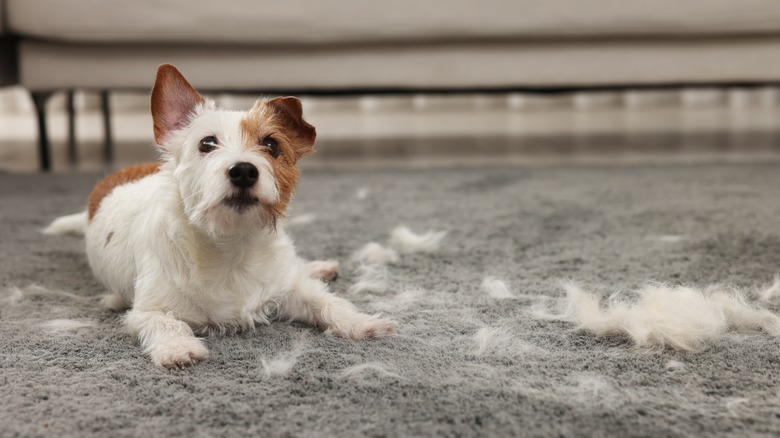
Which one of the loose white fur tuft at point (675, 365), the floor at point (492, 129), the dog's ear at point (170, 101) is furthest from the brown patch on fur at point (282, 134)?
the floor at point (492, 129)

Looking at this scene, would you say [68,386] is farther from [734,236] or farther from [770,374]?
[734,236]

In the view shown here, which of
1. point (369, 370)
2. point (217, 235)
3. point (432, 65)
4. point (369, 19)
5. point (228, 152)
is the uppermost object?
point (369, 19)

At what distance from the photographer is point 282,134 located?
1076 millimetres

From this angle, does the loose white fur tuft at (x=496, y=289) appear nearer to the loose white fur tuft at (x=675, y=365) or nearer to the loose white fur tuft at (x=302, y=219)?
the loose white fur tuft at (x=675, y=365)

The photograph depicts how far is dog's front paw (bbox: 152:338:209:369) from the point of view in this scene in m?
0.94

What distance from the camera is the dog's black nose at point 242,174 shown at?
3.19 feet

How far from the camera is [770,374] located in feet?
2.89

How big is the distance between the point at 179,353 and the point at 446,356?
333 millimetres

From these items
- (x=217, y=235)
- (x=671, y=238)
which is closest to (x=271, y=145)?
(x=217, y=235)

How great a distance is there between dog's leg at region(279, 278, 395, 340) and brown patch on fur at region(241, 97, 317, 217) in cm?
14

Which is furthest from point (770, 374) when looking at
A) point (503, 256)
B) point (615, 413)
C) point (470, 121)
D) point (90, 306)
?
point (470, 121)

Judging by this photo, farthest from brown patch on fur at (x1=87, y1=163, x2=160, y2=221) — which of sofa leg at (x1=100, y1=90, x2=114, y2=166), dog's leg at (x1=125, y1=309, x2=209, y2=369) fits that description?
sofa leg at (x1=100, y1=90, x2=114, y2=166)

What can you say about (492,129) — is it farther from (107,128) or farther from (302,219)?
(302,219)

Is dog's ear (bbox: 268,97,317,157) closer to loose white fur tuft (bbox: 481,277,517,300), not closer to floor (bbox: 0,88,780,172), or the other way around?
loose white fur tuft (bbox: 481,277,517,300)
